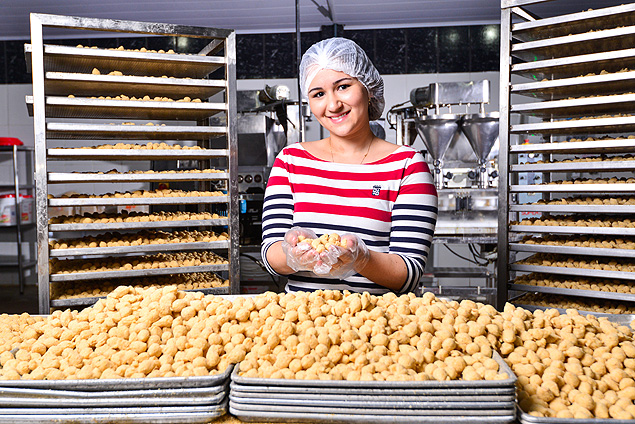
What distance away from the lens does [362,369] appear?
33.6 inches

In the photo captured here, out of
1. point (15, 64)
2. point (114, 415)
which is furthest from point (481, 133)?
point (15, 64)

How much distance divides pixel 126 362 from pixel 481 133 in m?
4.02

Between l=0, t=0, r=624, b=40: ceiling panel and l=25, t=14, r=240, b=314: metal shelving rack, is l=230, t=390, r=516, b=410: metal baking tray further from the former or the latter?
l=0, t=0, r=624, b=40: ceiling panel

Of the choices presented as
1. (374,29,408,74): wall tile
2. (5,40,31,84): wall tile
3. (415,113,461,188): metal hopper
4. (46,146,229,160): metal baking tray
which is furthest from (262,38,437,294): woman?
(5,40,31,84): wall tile

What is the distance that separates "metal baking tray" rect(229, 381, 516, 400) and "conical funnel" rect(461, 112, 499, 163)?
12.5ft

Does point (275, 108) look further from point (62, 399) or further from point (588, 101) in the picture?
point (62, 399)

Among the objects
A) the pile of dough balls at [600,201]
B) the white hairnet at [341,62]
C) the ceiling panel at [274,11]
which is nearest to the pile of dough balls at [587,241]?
the pile of dough balls at [600,201]

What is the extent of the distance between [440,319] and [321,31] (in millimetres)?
6013

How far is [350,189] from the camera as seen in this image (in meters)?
1.65

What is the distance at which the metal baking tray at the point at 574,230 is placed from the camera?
207cm

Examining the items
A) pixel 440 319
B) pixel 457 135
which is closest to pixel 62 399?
pixel 440 319

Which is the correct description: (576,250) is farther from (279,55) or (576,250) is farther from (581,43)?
(279,55)

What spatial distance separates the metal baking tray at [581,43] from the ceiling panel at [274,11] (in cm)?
360

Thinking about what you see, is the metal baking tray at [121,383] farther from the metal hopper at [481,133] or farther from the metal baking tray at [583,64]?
the metal hopper at [481,133]
